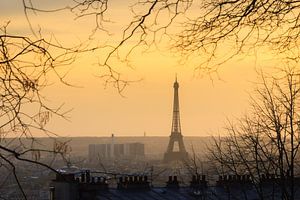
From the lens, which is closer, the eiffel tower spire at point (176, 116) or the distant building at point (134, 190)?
the distant building at point (134, 190)

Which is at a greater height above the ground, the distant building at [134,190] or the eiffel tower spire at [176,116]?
the eiffel tower spire at [176,116]

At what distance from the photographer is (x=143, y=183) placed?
87.6 ft

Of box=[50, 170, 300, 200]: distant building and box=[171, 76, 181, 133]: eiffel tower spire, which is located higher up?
box=[171, 76, 181, 133]: eiffel tower spire

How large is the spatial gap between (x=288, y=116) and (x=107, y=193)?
54.0 ft

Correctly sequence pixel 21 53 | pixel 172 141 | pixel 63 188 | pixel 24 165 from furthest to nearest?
pixel 172 141 → pixel 63 188 → pixel 24 165 → pixel 21 53

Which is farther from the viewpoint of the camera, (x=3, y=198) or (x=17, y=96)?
(x=3, y=198)

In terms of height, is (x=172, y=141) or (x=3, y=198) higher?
(x=172, y=141)

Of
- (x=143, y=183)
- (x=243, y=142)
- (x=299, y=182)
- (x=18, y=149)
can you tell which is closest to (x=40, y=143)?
(x=18, y=149)

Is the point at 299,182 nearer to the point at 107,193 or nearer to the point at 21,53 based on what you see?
the point at 21,53

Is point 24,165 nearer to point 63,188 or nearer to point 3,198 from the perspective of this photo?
point 3,198

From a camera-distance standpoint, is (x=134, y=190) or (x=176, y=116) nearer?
(x=134, y=190)

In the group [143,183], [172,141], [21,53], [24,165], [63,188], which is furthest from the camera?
[172,141]

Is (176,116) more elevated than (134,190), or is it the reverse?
(176,116)

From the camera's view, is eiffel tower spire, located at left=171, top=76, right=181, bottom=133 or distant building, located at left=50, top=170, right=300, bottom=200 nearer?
distant building, located at left=50, top=170, right=300, bottom=200
